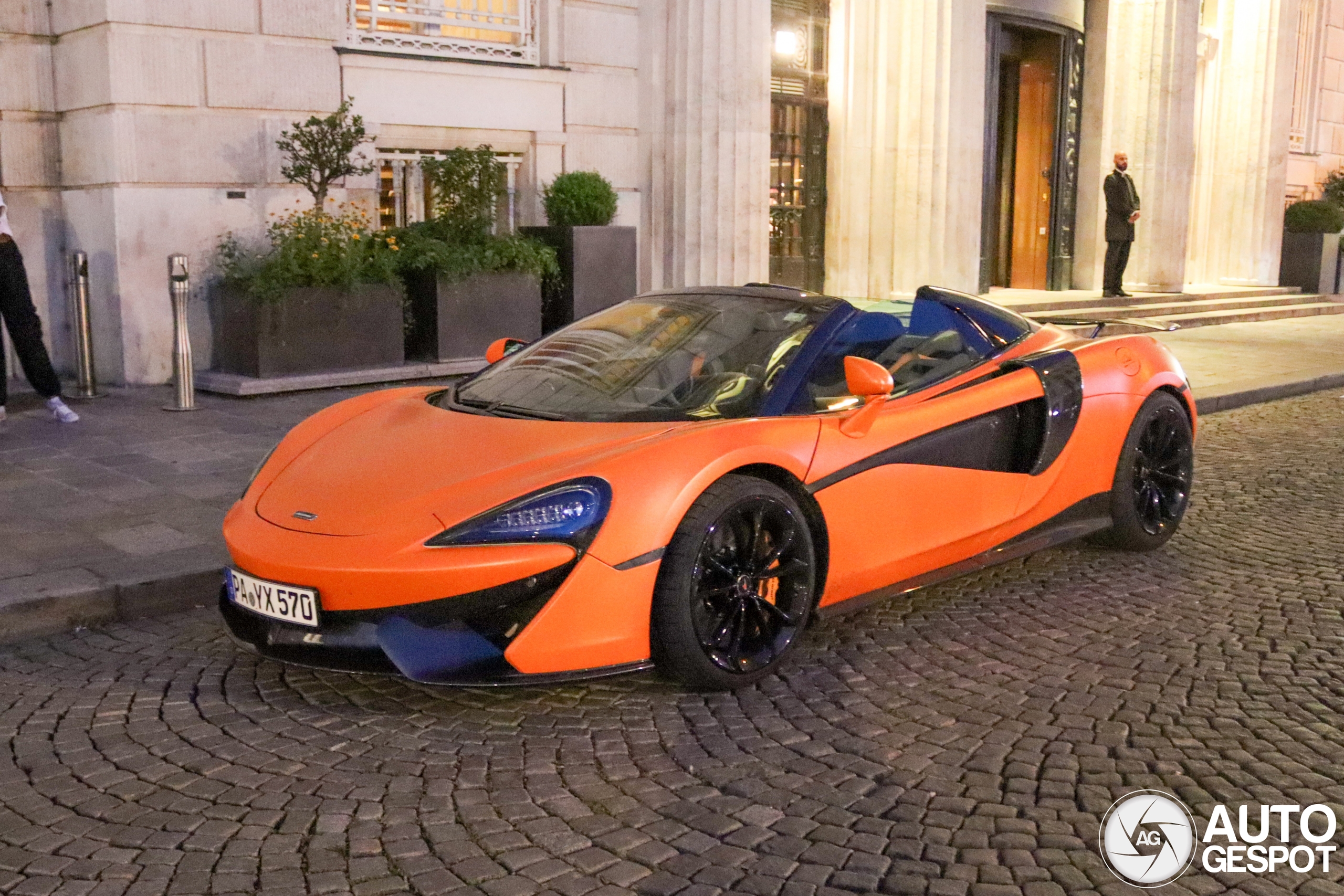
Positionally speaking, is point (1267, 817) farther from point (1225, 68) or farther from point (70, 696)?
point (1225, 68)

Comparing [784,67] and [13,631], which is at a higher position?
[784,67]

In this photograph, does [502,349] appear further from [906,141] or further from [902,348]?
[906,141]

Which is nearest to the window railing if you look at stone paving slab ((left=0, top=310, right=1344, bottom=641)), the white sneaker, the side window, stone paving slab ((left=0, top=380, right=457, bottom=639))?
stone paving slab ((left=0, top=310, right=1344, bottom=641))

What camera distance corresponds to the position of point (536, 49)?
12.6 metres

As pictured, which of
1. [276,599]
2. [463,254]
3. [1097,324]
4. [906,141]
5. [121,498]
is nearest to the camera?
[276,599]

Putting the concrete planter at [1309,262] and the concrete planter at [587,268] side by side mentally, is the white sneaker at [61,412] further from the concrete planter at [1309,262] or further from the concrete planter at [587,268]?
the concrete planter at [1309,262]

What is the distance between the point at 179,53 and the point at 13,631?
6.59 m

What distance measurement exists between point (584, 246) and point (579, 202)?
40cm

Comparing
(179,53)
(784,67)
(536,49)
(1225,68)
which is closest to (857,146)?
(784,67)

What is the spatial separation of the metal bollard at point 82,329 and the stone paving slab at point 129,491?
226 millimetres

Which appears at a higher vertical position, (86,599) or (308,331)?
(308,331)

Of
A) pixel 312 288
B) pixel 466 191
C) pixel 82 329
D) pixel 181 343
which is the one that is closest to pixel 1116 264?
pixel 466 191

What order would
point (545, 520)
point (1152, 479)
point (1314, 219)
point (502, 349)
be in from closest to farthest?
point (545, 520) → point (502, 349) → point (1152, 479) → point (1314, 219)

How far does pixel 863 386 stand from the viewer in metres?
4.45
